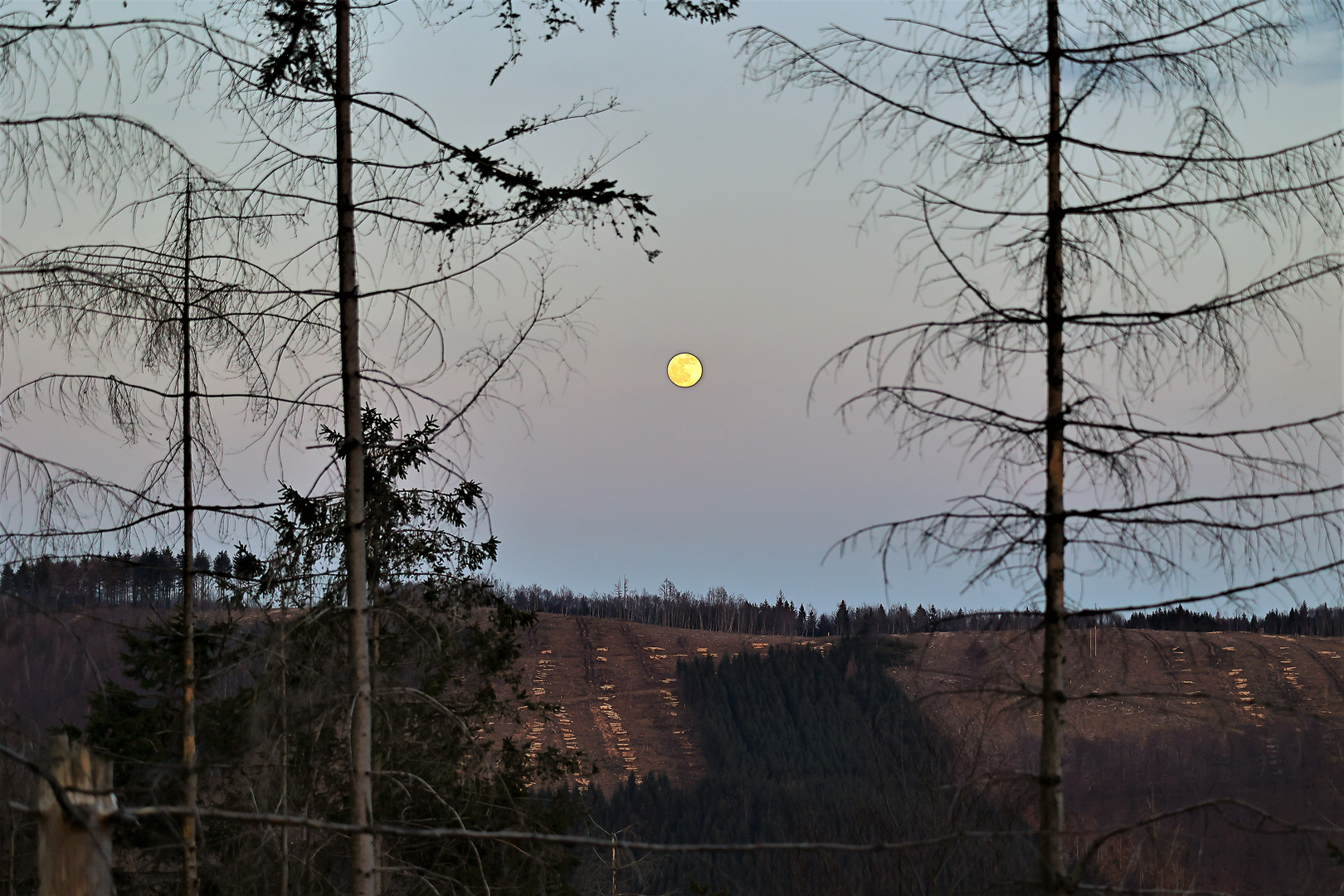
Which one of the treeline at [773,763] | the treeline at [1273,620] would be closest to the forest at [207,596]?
the treeline at [1273,620]

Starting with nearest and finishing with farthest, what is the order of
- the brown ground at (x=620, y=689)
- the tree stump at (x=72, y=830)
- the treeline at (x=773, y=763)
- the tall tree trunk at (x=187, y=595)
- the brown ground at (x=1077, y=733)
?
the tree stump at (x=72, y=830) < the tall tree trunk at (x=187, y=595) < the treeline at (x=773, y=763) < the brown ground at (x=1077, y=733) < the brown ground at (x=620, y=689)

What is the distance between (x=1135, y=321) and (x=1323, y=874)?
1288 inches

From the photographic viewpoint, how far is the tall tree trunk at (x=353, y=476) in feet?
22.9

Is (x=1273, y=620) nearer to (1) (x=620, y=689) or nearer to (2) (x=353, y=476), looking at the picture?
(2) (x=353, y=476)

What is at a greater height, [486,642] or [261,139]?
[261,139]

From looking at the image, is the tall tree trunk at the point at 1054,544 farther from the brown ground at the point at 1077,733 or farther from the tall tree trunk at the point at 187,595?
the brown ground at the point at 1077,733

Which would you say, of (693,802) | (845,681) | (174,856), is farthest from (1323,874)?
(845,681)

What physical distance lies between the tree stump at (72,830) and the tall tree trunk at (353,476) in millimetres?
2793

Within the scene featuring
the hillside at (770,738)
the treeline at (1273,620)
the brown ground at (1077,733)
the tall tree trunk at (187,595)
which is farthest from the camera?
the hillside at (770,738)

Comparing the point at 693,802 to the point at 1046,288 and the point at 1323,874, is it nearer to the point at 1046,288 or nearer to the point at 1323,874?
the point at 1323,874

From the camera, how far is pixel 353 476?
23.6ft

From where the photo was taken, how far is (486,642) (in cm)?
1694

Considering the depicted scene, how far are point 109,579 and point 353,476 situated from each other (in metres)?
2.80

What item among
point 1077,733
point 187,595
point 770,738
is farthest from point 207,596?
point 770,738
